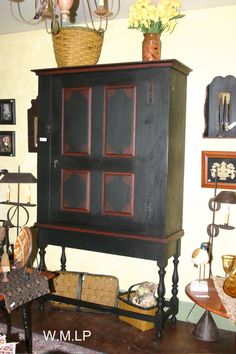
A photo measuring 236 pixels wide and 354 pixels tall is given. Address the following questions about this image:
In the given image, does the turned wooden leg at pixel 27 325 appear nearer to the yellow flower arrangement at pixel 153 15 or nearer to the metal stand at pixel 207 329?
the metal stand at pixel 207 329

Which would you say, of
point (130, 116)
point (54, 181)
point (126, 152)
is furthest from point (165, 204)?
point (54, 181)

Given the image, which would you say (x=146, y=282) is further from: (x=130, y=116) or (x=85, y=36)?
(x=85, y=36)

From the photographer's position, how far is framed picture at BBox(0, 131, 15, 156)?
4.06 m

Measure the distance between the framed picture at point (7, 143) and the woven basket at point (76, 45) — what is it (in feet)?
3.70

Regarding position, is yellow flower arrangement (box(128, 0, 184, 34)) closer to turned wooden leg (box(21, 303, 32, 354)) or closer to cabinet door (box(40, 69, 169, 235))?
cabinet door (box(40, 69, 169, 235))

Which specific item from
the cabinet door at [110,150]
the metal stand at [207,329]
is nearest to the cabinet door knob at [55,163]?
the cabinet door at [110,150]

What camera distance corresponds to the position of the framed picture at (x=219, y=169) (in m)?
3.13

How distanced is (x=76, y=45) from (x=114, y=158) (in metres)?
0.98

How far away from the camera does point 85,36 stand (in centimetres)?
318

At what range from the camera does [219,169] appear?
3.17 meters

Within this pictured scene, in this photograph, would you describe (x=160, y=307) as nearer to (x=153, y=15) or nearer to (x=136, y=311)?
(x=136, y=311)

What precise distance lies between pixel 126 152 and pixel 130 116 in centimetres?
27

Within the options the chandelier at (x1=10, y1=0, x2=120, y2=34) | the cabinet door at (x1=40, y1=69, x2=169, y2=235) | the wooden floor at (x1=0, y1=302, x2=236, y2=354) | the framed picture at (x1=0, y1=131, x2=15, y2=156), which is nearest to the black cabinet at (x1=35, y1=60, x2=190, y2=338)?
the cabinet door at (x1=40, y1=69, x2=169, y2=235)

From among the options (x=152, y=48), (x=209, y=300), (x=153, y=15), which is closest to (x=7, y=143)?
(x=152, y=48)
